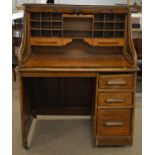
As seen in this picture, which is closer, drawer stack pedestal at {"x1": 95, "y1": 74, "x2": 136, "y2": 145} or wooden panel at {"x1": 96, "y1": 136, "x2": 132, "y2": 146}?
drawer stack pedestal at {"x1": 95, "y1": 74, "x2": 136, "y2": 145}

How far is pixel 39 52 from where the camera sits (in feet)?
8.32

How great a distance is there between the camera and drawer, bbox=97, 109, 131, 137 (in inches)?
86.4

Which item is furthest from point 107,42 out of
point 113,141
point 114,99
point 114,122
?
point 113,141

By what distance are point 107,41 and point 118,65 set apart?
38 centimetres

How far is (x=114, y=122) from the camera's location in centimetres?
221

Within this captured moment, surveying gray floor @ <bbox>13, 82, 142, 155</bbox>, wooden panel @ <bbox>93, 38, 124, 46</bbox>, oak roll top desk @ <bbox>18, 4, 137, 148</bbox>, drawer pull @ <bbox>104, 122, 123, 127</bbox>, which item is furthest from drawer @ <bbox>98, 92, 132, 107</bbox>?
wooden panel @ <bbox>93, 38, 124, 46</bbox>

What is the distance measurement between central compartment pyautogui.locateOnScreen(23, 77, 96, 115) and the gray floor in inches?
4.5

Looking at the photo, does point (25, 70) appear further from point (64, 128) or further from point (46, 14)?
point (64, 128)

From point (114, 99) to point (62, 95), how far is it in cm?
79

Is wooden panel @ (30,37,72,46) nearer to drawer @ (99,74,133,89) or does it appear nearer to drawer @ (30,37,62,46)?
drawer @ (30,37,62,46)

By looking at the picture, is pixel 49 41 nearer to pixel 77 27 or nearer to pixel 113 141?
pixel 77 27

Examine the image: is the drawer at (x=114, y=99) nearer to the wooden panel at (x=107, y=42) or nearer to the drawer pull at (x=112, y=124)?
the drawer pull at (x=112, y=124)
